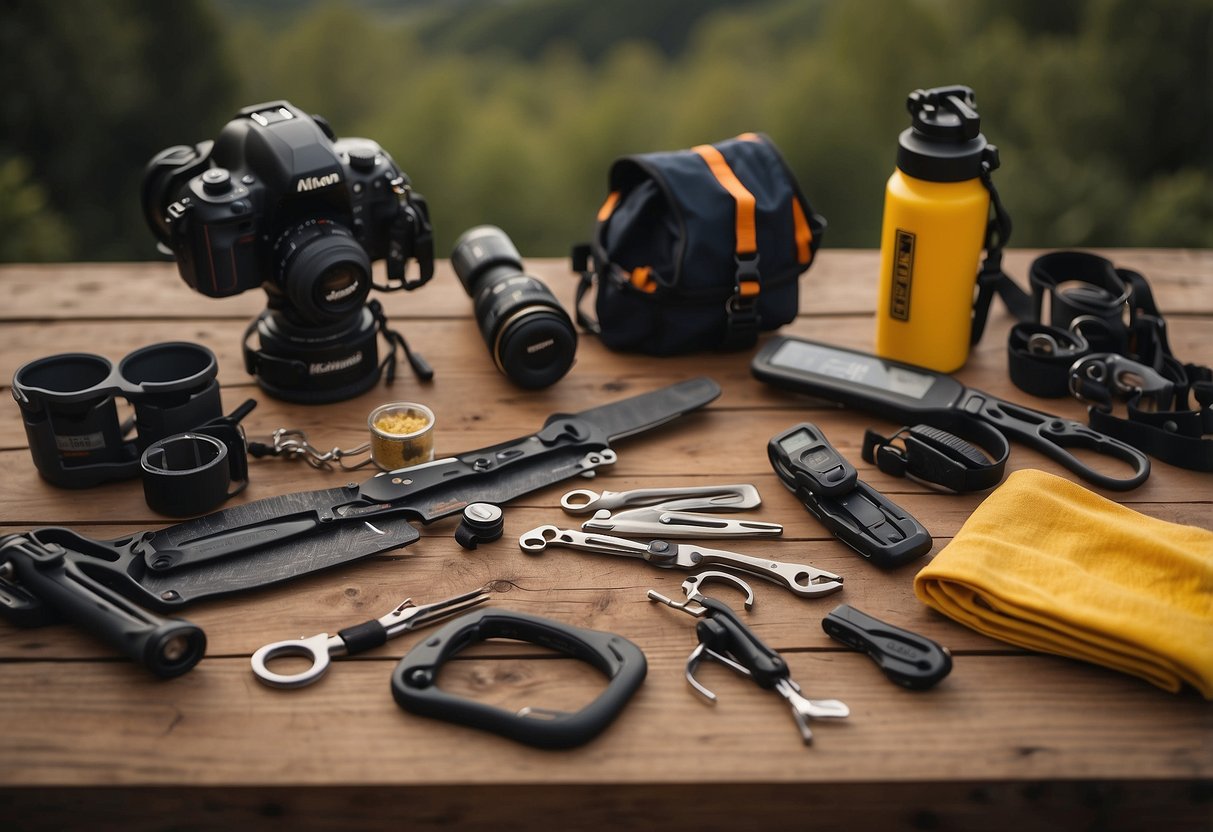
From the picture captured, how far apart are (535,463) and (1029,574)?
2.09 feet

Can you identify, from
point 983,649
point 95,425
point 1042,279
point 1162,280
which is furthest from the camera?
point 1162,280

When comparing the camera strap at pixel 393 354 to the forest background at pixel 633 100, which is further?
the forest background at pixel 633 100

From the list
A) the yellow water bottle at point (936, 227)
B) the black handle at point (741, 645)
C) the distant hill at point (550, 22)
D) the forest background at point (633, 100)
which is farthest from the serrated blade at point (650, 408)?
the distant hill at point (550, 22)

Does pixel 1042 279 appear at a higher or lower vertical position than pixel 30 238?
higher

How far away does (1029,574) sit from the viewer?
129 centimetres

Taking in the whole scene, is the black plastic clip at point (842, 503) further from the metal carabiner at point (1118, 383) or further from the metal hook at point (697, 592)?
the metal carabiner at point (1118, 383)

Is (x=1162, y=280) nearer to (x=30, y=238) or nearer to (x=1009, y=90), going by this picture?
(x=1009, y=90)

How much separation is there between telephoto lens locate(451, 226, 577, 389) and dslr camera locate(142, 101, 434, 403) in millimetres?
119

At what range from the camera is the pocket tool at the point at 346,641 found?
1211 mm

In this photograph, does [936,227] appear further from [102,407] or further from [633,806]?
[102,407]

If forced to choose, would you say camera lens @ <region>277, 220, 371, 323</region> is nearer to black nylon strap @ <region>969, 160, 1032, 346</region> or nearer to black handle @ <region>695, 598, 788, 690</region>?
black handle @ <region>695, 598, 788, 690</region>

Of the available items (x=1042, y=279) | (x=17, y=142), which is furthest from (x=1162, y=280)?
(x=17, y=142)

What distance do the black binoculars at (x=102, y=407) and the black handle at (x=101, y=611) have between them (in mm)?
237

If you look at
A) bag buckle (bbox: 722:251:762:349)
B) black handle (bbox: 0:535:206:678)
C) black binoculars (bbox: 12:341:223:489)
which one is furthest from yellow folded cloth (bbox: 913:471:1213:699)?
black binoculars (bbox: 12:341:223:489)
